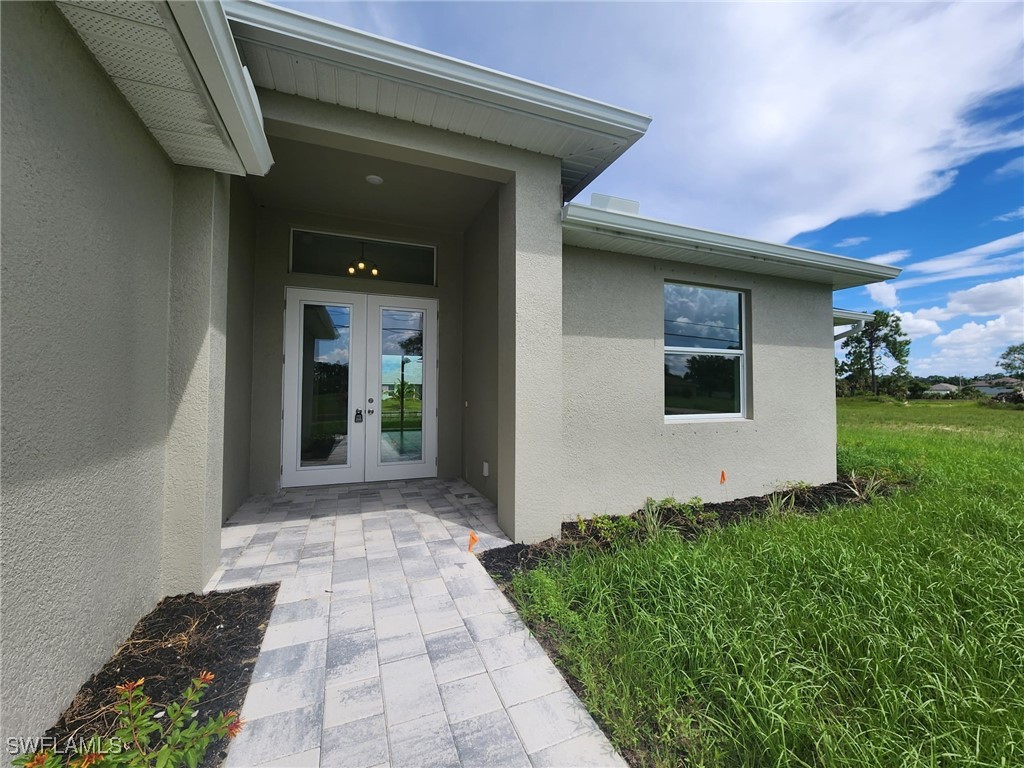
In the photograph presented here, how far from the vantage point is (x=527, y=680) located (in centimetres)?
173

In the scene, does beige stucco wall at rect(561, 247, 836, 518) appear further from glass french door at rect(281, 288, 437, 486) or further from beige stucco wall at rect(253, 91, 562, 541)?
glass french door at rect(281, 288, 437, 486)

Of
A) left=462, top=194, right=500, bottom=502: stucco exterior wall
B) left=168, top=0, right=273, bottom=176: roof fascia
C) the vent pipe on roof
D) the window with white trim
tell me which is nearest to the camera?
left=168, top=0, right=273, bottom=176: roof fascia

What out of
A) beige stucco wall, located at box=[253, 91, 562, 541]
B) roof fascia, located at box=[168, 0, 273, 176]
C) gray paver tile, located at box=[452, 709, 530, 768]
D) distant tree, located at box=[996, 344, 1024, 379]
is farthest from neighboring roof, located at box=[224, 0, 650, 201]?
distant tree, located at box=[996, 344, 1024, 379]

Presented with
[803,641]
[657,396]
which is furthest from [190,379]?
[657,396]

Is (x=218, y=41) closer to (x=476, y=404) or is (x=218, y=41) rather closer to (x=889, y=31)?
(x=476, y=404)

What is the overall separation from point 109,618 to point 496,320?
11.0 feet

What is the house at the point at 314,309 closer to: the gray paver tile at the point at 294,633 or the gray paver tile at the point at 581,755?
the gray paver tile at the point at 294,633

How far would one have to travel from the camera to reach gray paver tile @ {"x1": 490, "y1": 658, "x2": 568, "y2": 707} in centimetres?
165

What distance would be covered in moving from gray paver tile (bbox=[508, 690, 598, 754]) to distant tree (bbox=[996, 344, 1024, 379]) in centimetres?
5787

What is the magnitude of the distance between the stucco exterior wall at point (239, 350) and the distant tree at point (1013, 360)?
59159 mm

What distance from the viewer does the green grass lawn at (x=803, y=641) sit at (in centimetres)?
140

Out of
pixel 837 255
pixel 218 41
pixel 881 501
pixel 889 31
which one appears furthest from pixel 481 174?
pixel 881 501

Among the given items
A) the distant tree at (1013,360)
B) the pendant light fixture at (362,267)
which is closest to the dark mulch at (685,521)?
the pendant light fixture at (362,267)

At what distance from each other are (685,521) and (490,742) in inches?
121
